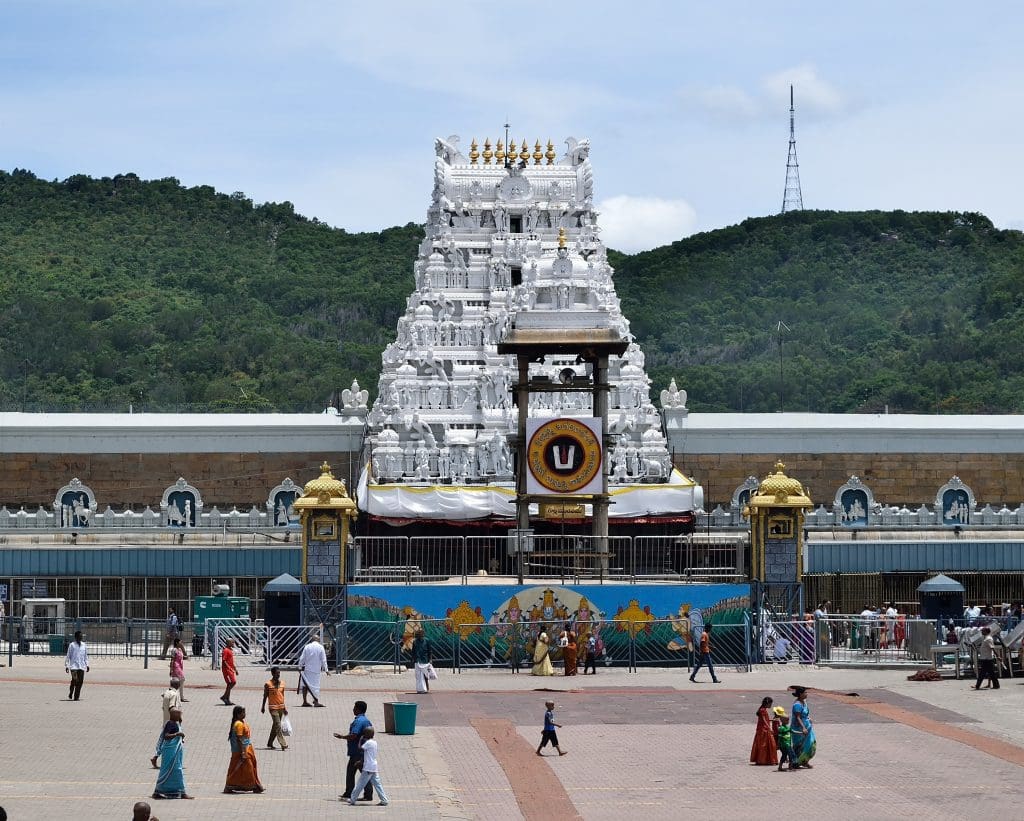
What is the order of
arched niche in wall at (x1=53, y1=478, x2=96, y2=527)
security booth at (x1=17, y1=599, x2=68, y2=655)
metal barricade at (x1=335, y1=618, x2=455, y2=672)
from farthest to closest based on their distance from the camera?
1. arched niche in wall at (x1=53, y1=478, x2=96, y2=527)
2. security booth at (x1=17, y1=599, x2=68, y2=655)
3. metal barricade at (x1=335, y1=618, x2=455, y2=672)

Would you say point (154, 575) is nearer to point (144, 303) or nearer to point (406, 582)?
point (406, 582)

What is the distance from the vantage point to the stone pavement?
27.6m

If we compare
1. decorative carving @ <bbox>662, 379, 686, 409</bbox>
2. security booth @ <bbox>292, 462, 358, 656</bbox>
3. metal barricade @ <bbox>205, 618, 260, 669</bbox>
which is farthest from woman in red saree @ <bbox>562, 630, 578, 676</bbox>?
decorative carving @ <bbox>662, 379, 686, 409</bbox>

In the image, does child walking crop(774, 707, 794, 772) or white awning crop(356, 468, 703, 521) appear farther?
white awning crop(356, 468, 703, 521)

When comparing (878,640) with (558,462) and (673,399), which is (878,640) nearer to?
(558,462)

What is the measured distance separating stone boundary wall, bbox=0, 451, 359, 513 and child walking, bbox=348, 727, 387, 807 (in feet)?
146

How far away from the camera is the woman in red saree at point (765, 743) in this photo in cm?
3081

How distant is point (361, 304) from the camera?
142500 mm

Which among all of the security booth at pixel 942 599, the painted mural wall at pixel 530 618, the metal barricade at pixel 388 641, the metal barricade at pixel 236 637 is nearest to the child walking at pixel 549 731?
the metal barricade at pixel 388 641

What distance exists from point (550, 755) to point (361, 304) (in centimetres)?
11191

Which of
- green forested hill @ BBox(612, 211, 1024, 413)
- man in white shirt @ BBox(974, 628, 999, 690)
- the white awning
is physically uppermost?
green forested hill @ BBox(612, 211, 1024, 413)

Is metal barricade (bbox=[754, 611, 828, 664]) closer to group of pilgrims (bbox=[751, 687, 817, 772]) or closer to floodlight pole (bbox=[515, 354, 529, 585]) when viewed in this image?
floodlight pole (bbox=[515, 354, 529, 585])

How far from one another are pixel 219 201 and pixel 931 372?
68.3 m

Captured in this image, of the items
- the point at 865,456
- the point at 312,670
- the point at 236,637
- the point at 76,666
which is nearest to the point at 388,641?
the point at 236,637
